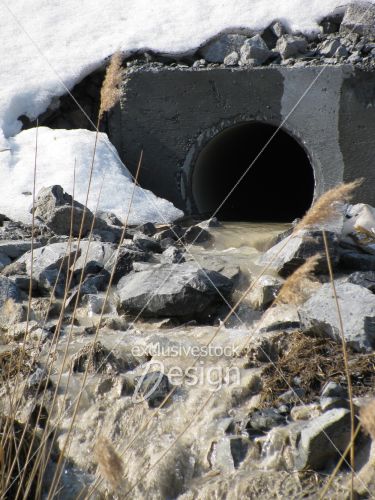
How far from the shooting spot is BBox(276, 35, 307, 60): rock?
752 cm

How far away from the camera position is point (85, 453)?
3.77 m

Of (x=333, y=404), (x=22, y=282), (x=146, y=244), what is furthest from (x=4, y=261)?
(x=333, y=404)

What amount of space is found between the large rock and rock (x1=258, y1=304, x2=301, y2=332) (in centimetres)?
188

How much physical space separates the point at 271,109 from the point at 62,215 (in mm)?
2326

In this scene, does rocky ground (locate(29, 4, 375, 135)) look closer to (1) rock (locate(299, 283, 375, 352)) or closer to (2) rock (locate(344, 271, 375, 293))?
(2) rock (locate(344, 271, 375, 293))

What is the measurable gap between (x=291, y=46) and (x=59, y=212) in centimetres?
277

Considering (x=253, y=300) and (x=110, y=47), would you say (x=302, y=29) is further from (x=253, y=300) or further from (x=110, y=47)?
(x=253, y=300)

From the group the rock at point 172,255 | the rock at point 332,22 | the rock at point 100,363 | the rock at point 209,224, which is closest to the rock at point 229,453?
the rock at point 100,363

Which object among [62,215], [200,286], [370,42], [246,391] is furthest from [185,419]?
[370,42]

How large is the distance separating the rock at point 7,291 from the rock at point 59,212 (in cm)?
102

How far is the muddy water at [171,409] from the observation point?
11.7 ft

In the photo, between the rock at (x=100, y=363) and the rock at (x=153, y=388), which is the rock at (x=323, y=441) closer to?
the rock at (x=153, y=388)

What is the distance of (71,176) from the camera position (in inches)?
278

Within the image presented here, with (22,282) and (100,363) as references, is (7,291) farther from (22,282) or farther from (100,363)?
(100,363)
